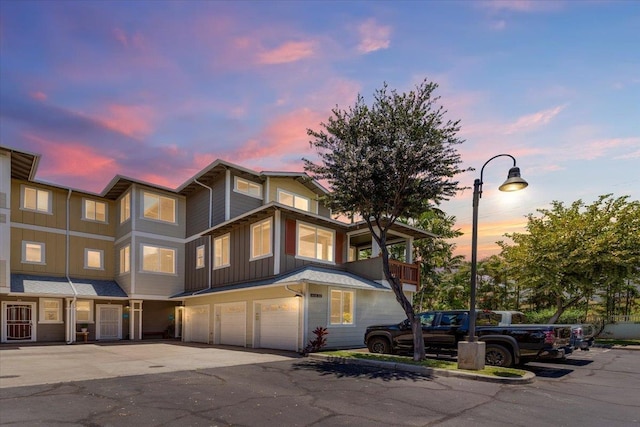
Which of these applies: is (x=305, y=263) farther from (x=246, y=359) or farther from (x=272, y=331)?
(x=246, y=359)

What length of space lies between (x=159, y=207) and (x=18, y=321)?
9.64 m

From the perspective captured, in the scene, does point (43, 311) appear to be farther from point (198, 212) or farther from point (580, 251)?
point (580, 251)

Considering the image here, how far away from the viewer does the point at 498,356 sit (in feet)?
39.7

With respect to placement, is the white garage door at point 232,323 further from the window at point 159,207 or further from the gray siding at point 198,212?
the window at point 159,207

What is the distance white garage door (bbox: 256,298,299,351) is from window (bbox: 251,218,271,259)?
2365 millimetres

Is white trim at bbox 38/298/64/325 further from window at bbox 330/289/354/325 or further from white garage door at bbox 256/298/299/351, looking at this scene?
window at bbox 330/289/354/325

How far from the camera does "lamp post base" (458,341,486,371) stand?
10.7 meters

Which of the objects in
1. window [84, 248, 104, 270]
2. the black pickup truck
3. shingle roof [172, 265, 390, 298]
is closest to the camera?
the black pickup truck

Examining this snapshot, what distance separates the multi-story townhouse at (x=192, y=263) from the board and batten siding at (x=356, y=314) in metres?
0.06

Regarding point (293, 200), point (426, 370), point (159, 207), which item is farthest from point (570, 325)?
point (159, 207)

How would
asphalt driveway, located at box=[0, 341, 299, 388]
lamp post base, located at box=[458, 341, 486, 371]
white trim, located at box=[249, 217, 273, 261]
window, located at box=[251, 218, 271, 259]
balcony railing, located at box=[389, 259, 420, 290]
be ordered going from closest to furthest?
asphalt driveway, located at box=[0, 341, 299, 388], lamp post base, located at box=[458, 341, 486, 371], white trim, located at box=[249, 217, 273, 261], window, located at box=[251, 218, 271, 259], balcony railing, located at box=[389, 259, 420, 290]

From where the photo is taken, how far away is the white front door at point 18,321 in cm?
2131

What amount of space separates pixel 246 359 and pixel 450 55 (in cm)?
1182

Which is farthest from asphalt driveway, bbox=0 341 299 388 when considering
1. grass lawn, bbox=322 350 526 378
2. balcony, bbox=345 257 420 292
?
balcony, bbox=345 257 420 292
